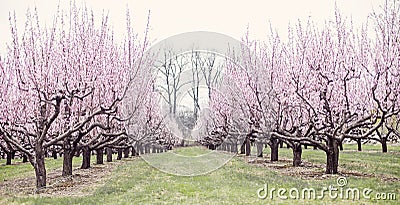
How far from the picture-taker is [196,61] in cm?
4769

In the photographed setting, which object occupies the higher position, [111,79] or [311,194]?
[111,79]

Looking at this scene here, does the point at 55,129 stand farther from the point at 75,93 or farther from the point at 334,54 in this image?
the point at 334,54

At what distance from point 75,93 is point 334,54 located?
10.8m

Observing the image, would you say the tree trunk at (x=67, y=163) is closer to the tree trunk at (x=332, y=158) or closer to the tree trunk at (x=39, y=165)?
the tree trunk at (x=39, y=165)

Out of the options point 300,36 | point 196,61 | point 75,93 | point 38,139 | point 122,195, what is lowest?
point 122,195

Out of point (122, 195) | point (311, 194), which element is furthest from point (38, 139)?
point (311, 194)

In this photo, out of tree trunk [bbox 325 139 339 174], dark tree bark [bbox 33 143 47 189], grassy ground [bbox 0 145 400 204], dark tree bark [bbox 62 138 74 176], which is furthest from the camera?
dark tree bark [bbox 62 138 74 176]
